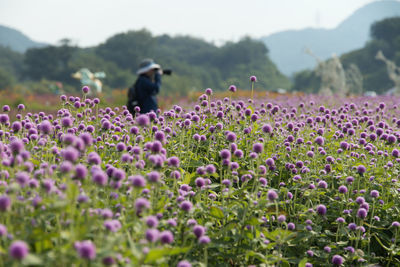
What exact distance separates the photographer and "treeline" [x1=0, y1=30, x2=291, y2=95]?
24201 millimetres

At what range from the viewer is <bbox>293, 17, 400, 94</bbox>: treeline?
3894 centimetres

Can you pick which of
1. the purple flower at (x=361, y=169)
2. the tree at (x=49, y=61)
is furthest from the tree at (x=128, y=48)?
the purple flower at (x=361, y=169)

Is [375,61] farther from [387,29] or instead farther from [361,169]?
[361,169]

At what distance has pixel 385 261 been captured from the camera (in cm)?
384

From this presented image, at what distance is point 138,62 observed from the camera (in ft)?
164

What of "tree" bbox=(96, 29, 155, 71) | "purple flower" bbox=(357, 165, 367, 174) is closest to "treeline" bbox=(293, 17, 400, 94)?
"tree" bbox=(96, 29, 155, 71)

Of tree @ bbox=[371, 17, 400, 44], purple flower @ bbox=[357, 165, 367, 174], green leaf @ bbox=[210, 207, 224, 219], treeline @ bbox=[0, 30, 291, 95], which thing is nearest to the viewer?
green leaf @ bbox=[210, 207, 224, 219]

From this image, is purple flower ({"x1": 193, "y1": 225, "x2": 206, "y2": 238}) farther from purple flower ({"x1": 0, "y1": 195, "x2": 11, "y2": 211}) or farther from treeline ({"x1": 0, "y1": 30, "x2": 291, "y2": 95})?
treeline ({"x1": 0, "y1": 30, "x2": 291, "y2": 95})

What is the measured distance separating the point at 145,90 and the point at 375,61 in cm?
3963

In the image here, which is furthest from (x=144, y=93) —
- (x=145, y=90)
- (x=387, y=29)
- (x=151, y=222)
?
(x=387, y=29)

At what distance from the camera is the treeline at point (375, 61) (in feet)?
128

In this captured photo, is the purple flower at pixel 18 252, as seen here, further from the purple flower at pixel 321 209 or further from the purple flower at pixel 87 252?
the purple flower at pixel 321 209

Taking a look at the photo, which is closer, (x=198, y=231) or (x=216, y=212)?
(x=198, y=231)

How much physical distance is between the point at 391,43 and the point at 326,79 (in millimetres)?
34115
